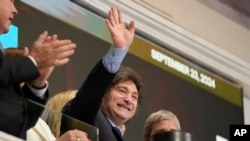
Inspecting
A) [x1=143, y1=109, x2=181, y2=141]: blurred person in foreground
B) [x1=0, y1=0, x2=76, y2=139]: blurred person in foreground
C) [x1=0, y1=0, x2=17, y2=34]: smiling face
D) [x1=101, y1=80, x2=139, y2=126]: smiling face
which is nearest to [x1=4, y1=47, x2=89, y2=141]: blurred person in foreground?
[x1=0, y1=0, x2=76, y2=139]: blurred person in foreground

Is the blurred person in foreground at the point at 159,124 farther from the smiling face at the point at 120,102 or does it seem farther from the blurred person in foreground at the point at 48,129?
the blurred person in foreground at the point at 48,129

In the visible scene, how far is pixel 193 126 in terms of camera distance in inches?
242

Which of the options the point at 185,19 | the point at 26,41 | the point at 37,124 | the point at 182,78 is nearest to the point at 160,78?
the point at 182,78

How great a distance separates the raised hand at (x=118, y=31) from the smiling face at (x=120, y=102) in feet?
0.69

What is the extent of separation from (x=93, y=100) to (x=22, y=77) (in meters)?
0.49

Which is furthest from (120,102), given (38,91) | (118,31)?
(38,91)

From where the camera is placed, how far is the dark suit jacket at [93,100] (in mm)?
3518

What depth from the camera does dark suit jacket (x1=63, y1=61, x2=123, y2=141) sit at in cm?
352

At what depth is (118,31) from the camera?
12.2ft

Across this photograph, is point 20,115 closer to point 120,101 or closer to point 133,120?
point 120,101

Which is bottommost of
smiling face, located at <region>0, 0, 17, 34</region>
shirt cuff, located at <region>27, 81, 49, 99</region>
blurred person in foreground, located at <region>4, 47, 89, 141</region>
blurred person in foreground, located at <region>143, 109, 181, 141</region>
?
blurred person in foreground, located at <region>4, 47, 89, 141</region>

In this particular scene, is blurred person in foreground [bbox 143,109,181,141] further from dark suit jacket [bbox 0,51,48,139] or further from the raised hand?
dark suit jacket [bbox 0,51,48,139]

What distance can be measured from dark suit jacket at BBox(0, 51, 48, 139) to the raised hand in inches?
22.4

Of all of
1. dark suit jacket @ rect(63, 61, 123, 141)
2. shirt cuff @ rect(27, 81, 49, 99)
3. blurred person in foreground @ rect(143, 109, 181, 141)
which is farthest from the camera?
blurred person in foreground @ rect(143, 109, 181, 141)
